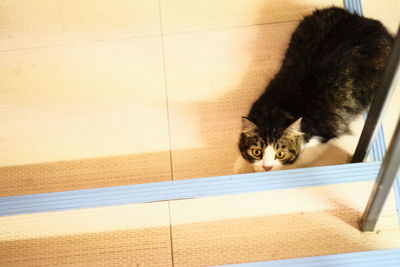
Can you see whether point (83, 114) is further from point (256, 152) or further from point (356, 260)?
point (356, 260)

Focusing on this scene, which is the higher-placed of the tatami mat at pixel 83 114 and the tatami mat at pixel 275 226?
the tatami mat at pixel 83 114

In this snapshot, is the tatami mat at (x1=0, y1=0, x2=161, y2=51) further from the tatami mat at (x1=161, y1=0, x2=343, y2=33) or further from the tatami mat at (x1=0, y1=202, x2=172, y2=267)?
the tatami mat at (x1=0, y1=202, x2=172, y2=267)

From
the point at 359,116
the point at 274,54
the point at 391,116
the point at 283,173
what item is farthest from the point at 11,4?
the point at 391,116

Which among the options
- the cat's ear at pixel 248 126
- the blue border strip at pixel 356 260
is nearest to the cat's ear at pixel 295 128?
the cat's ear at pixel 248 126

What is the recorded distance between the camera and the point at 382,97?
937mm

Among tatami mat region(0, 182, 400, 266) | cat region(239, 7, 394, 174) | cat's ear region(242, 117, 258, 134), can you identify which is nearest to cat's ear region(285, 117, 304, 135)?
cat region(239, 7, 394, 174)

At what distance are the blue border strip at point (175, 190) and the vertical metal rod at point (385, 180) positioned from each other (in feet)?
0.43

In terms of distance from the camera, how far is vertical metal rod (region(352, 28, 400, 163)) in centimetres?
81

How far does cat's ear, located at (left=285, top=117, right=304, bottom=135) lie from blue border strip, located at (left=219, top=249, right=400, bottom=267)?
1.40 feet

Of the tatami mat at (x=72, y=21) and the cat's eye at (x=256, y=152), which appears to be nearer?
the cat's eye at (x=256, y=152)

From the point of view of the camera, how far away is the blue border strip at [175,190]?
47.5 inches

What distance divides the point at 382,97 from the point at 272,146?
17.0 inches

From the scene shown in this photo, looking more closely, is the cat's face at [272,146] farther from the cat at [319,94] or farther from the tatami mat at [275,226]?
the tatami mat at [275,226]

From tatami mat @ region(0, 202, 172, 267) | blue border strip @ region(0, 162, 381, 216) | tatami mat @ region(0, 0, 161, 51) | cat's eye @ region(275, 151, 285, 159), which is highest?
tatami mat @ region(0, 0, 161, 51)
